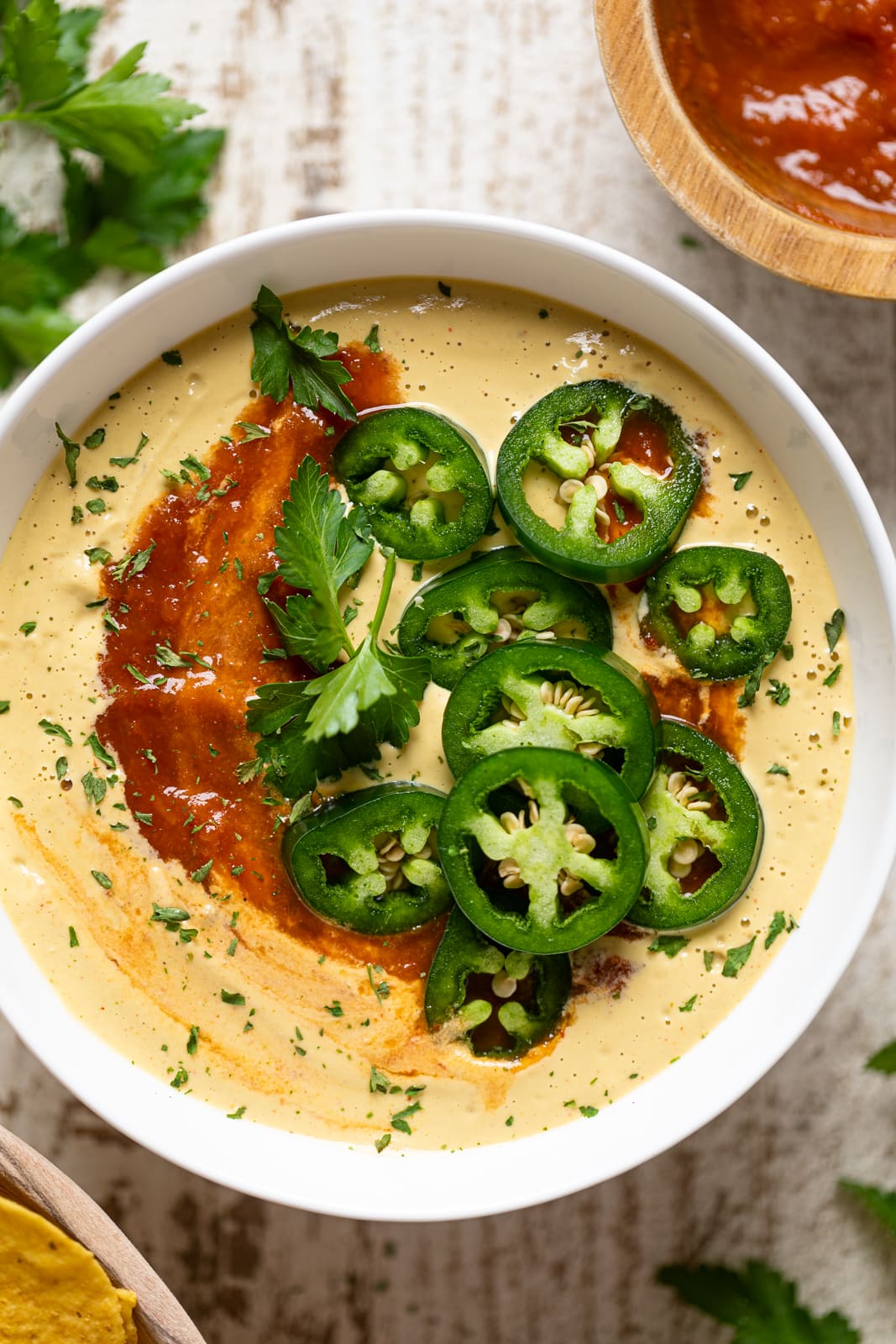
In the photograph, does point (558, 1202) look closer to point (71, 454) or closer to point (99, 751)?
point (99, 751)

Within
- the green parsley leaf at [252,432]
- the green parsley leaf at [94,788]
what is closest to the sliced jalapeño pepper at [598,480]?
the green parsley leaf at [252,432]

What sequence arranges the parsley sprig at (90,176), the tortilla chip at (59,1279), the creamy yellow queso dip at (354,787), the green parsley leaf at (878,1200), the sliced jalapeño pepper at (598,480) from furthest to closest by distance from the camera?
the green parsley leaf at (878,1200)
the parsley sprig at (90,176)
the creamy yellow queso dip at (354,787)
the sliced jalapeño pepper at (598,480)
the tortilla chip at (59,1279)

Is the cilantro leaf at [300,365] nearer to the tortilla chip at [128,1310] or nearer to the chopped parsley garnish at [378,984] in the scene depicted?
the chopped parsley garnish at [378,984]

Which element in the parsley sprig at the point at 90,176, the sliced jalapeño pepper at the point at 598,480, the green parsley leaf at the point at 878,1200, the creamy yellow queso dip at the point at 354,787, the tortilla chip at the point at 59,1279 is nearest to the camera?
the tortilla chip at the point at 59,1279

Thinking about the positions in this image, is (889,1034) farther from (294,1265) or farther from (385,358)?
(385,358)

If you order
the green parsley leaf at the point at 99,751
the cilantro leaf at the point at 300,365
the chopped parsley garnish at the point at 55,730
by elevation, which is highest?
the cilantro leaf at the point at 300,365

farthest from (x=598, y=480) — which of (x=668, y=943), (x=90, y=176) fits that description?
(x=90, y=176)

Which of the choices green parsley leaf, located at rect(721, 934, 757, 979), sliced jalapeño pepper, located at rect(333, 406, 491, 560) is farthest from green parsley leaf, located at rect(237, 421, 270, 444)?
green parsley leaf, located at rect(721, 934, 757, 979)
